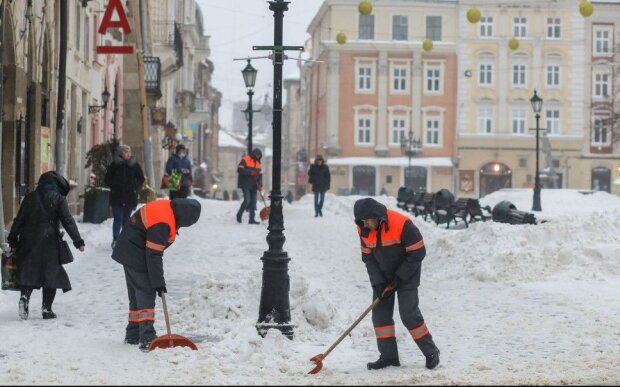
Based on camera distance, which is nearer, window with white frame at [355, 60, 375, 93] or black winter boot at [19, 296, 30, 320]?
black winter boot at [19, 296, 30, 320]

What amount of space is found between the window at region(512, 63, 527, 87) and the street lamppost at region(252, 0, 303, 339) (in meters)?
53.2

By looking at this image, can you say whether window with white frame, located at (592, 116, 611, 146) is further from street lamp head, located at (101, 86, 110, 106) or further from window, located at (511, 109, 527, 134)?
street lamp head, located at (101, 86, 110, 106)

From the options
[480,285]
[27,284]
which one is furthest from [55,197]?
[480,285]

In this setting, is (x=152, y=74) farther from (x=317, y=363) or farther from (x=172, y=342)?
(x=317, y=363)

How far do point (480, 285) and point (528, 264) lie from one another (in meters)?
1.17

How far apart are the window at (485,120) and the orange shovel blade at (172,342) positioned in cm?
5472

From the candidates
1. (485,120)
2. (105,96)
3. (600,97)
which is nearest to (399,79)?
(485,120)

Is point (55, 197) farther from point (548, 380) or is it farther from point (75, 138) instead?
point (75, 138)

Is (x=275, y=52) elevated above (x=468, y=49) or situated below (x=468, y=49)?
below

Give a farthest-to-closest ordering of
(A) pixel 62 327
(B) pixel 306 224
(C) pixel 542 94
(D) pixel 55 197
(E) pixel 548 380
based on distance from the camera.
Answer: (C) pixel 542 94 < (B) pixel 306 224 < (D) pixel 55 197 < (A) pixel 62 327 < (E) pixel 548 380

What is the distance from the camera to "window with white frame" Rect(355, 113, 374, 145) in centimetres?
6147

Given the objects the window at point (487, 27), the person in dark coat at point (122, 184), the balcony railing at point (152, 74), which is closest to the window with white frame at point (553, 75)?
the window at point (487, 27)

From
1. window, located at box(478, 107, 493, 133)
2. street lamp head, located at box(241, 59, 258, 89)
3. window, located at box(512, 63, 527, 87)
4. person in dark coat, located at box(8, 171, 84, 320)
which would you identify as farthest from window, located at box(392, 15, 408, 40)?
person in dark coat, located at box(8, 171, 84, 320)

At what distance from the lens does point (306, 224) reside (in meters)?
24.1
